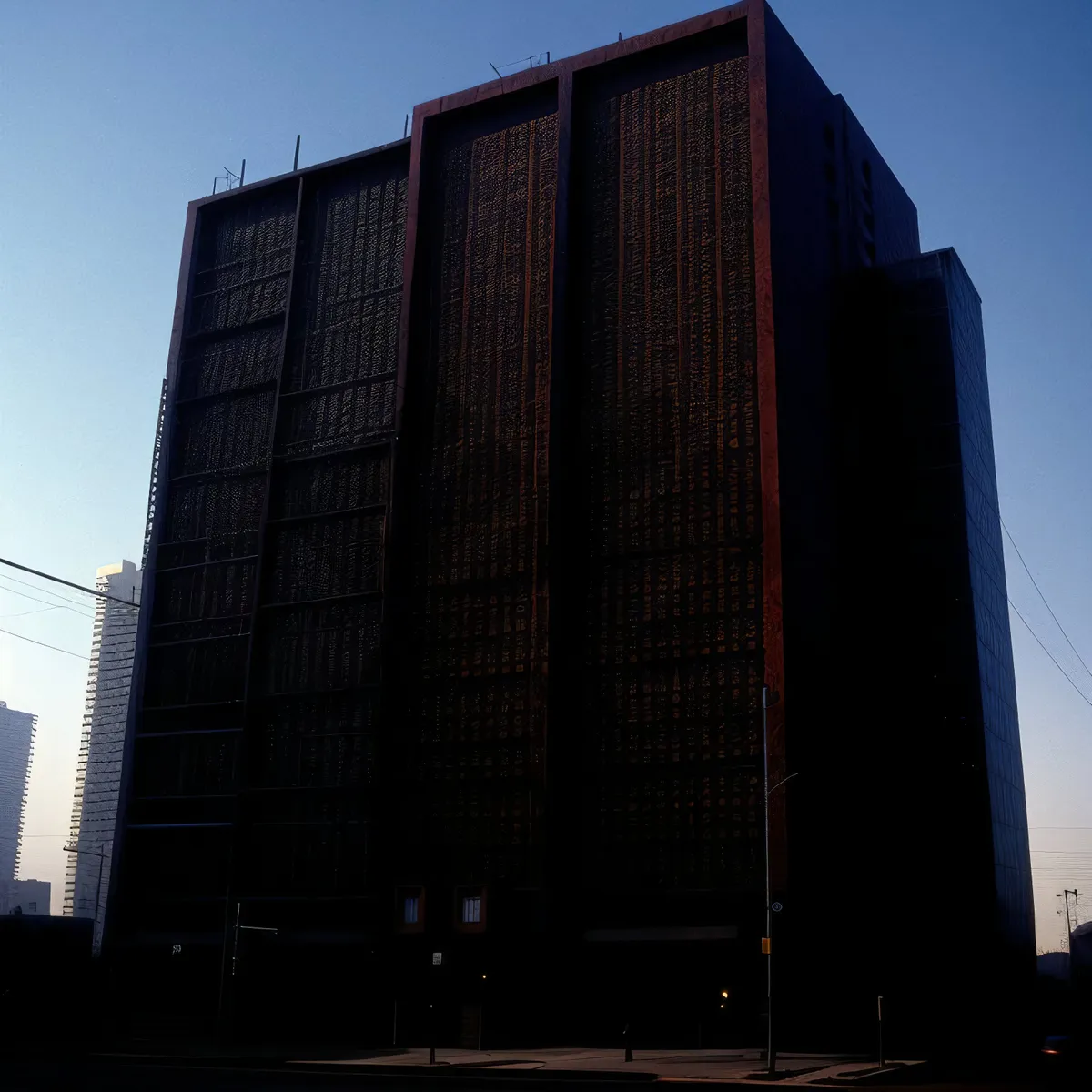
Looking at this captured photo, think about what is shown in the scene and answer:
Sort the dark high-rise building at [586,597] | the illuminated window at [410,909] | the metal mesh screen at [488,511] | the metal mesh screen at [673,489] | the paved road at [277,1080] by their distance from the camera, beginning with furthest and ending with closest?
the metal mesh screen at [488,511]
the illuminated window at [410,909]
the dark high-rise building at [586,597]
the metal mesh screen at [673,489]
the paved road at [277,1080]

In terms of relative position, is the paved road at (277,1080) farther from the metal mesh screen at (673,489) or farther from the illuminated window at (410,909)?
the metal mesh screen at (673,489)

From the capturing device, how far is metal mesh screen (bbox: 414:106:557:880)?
56969 mm

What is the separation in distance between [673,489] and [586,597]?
6.47 metres

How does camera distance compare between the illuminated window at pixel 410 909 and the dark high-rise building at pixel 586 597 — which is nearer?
the dark high-rise building at pixel 586 597

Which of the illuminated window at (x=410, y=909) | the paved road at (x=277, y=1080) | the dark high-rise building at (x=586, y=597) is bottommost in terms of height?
the paved road at (x=277, y=1080)

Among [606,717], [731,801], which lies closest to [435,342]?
[606,717]

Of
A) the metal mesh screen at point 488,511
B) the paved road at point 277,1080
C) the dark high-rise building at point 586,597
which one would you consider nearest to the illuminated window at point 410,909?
the dark high-rise building at point 586,597

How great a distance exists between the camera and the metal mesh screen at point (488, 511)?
5697 cm

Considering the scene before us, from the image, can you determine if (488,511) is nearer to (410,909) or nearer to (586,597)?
(586,597)

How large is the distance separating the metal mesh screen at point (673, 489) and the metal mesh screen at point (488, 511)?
8.91 ft

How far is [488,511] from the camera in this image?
60906mm

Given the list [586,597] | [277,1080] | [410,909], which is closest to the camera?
[277,1080]

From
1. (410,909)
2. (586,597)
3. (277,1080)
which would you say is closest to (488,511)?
(586,597)

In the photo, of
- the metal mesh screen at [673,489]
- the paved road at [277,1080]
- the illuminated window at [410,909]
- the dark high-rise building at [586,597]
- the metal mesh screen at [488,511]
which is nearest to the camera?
the paved road at [277,1080]
